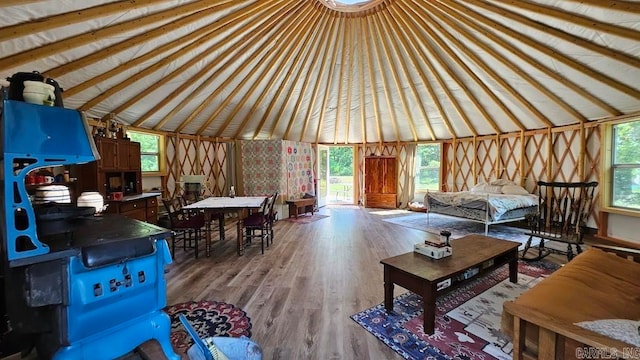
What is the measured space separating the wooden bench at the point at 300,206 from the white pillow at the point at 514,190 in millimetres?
4199

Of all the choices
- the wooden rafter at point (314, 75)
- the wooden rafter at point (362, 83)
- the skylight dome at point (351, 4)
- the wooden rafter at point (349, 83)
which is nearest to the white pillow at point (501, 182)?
the wooden rafter at point (362, 83)

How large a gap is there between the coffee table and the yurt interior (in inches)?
0.8

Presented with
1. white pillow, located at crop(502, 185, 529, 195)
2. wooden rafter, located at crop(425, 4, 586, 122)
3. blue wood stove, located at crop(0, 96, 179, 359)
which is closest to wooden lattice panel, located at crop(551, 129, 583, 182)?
white pillow, located at crop(502, 185, 529, 195)

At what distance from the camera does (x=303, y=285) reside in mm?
2848

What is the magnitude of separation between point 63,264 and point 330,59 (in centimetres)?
466

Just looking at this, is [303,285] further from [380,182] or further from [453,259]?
[380,182]

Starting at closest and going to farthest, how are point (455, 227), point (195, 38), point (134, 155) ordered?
point (195, 38)
point (134, 155)
point (455, 227)

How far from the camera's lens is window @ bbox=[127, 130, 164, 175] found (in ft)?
18.1

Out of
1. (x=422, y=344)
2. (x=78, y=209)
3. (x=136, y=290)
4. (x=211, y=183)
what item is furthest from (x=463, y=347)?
(x=211, y=183)

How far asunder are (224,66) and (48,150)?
11.9 ft

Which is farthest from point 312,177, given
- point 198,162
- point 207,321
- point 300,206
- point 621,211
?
point 621,211

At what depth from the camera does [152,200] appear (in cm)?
455

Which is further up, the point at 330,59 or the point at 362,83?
the point at 330,59

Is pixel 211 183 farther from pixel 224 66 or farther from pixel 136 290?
pixel 136 290
